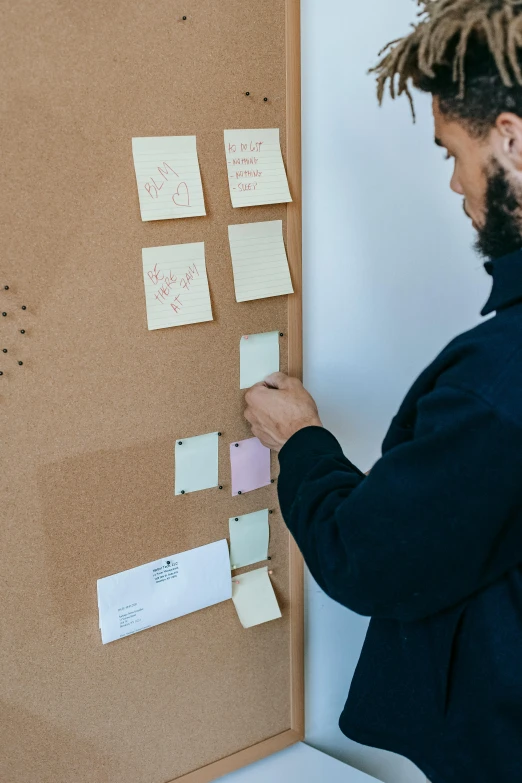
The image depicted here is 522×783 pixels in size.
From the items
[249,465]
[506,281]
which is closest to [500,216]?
[506,281]

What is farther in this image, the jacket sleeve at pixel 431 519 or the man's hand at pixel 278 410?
the man's hand at pixel 278 410

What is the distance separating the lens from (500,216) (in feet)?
2.61

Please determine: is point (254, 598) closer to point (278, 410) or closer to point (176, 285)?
point (278, 410)

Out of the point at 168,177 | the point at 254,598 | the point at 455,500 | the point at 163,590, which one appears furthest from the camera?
the point at 254,598

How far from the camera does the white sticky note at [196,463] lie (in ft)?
3.44

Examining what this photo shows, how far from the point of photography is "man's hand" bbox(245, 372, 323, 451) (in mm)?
1005

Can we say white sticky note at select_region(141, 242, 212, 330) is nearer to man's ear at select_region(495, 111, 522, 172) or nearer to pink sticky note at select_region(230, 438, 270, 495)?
pink sticky note at select_region(230, 438, 270, 495)

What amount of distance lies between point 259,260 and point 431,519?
1.69 feet

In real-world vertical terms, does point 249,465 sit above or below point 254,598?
above

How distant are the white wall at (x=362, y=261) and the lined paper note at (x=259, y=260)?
0.09 m

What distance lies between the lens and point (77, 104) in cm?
85

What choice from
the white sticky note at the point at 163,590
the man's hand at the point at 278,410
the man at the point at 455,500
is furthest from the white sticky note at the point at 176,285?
the white sticky note at the point at 163,590

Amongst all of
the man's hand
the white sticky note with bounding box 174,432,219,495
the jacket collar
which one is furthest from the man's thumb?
the jacket collar

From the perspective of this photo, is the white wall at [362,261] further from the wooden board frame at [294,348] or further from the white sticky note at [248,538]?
the white sticky note at [248,538]
